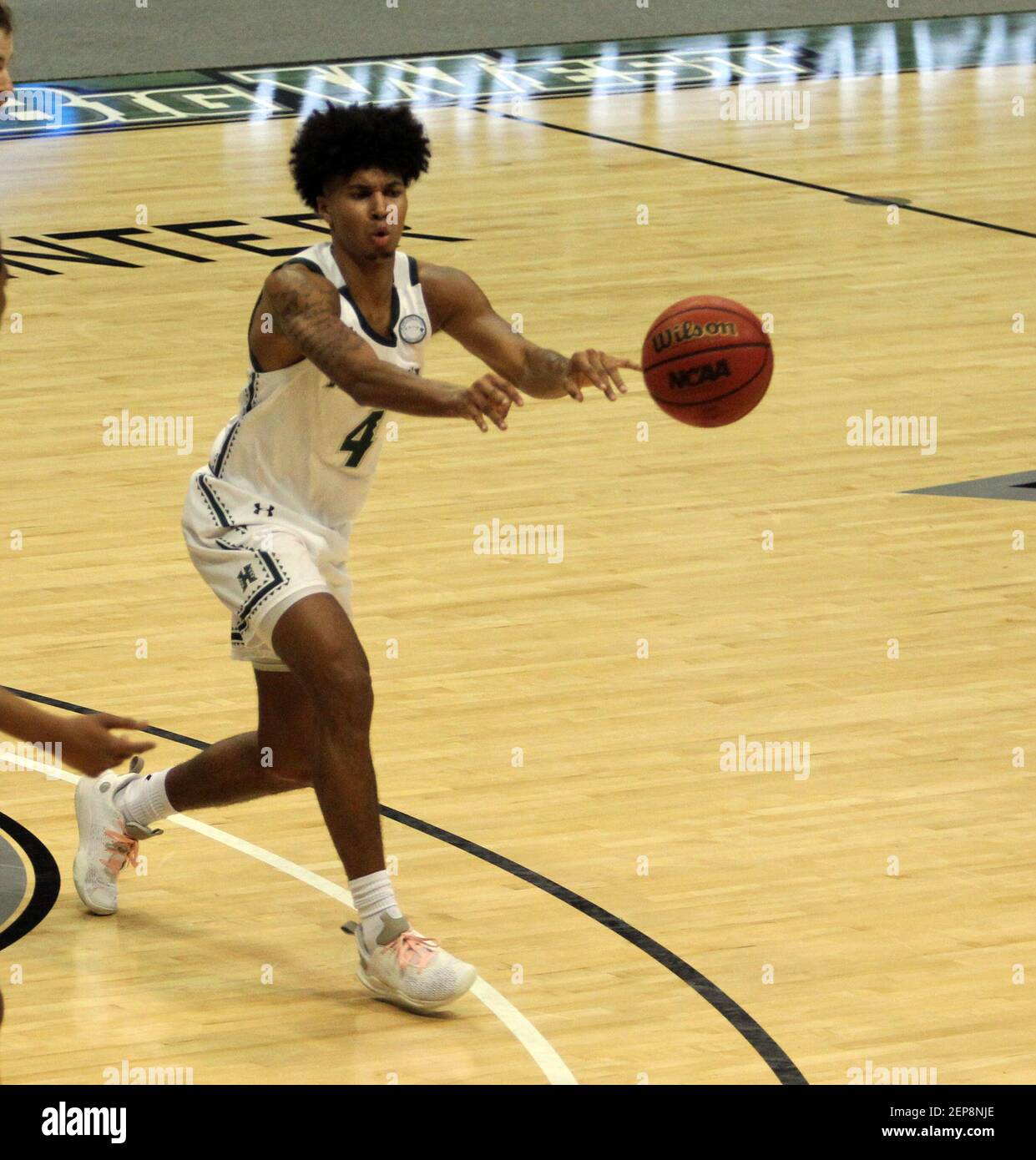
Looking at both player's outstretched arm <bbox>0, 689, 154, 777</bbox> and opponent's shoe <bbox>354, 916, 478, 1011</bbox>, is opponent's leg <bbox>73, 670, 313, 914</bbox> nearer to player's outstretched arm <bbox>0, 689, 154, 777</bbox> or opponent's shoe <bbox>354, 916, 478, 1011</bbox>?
opponent's shoe <bbox>354, 916, 478, 1011</bbox>

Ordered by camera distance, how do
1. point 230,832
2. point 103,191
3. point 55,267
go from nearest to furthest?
point 230,832 < point 55,267 < point 103,191

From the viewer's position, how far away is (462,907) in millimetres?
5316

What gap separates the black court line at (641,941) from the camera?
457 centimetres

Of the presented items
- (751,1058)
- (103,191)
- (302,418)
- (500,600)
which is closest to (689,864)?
(751,1058)

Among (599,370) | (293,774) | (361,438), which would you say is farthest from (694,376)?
(293,774)

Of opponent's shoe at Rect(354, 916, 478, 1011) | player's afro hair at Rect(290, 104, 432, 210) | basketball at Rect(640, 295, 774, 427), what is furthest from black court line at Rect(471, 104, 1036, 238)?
opponent's shoe at Rect(354, 916, 478, 1011)

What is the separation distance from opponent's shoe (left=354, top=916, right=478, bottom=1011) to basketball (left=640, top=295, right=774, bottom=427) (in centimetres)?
135

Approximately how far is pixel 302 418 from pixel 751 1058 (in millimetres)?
1655

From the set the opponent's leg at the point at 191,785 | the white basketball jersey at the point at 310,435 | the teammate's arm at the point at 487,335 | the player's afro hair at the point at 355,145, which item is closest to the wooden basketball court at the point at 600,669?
the opponent's leg at the point at 191,785

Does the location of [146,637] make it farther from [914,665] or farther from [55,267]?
[55,267]

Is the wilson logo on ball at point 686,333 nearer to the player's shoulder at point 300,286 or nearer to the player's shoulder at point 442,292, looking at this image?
the player's shoulder at point 442,292

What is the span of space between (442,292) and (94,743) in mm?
1999

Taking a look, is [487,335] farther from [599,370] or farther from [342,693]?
[342,693]

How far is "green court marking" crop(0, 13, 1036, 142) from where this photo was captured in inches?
661
